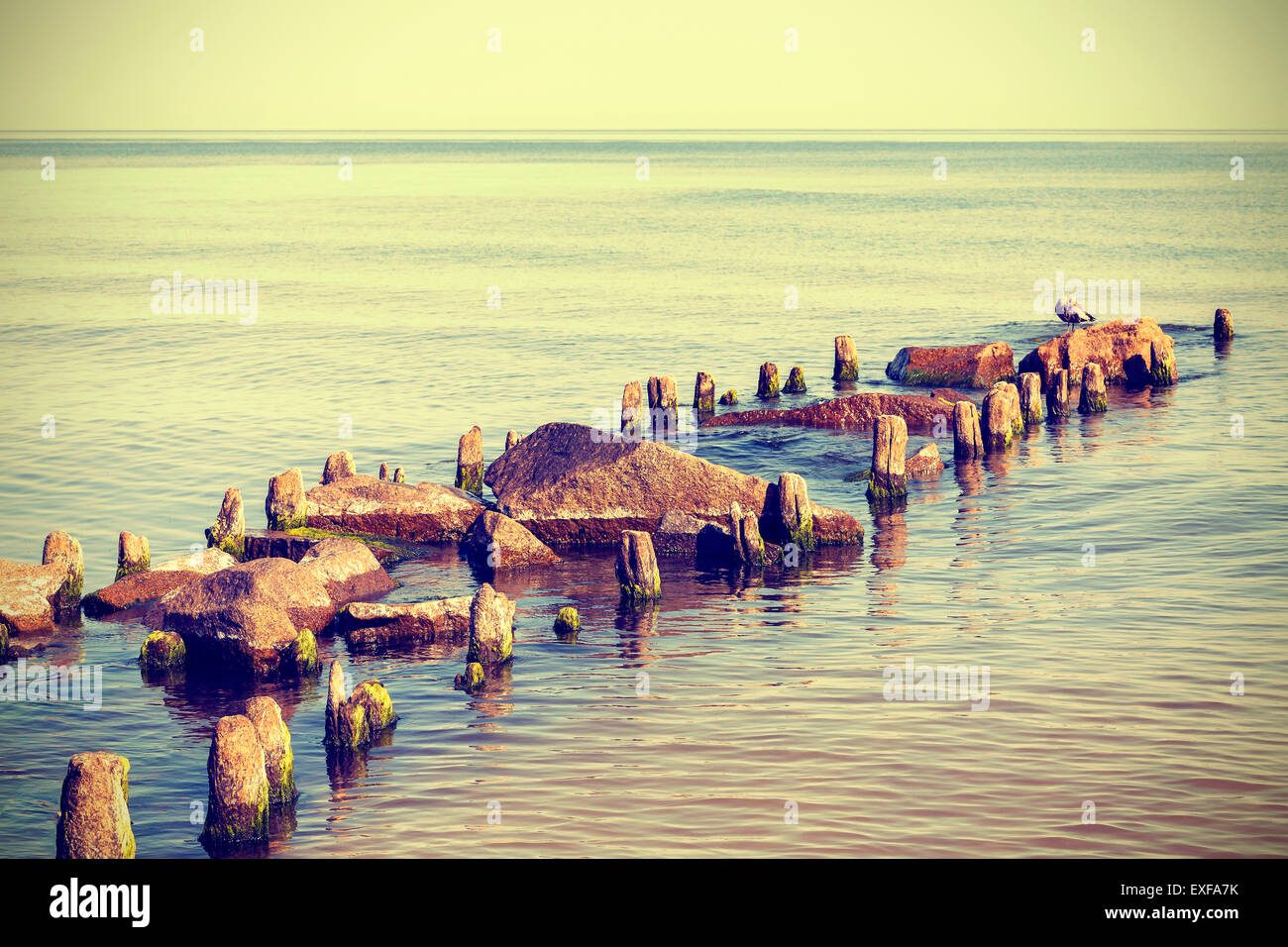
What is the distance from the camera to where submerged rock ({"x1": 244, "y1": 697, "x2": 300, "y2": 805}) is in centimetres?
1326

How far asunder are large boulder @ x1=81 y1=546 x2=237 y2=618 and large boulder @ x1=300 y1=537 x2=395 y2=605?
1.47 m

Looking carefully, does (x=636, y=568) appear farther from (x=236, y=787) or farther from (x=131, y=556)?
(x=236, y=787)

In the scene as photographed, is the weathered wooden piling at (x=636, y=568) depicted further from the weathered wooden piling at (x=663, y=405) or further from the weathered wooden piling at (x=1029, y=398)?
the weathered wooden piling at (x=1029, y=398)

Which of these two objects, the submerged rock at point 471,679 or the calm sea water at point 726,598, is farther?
the submerged rock at point 471,679

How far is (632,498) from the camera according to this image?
24000mm

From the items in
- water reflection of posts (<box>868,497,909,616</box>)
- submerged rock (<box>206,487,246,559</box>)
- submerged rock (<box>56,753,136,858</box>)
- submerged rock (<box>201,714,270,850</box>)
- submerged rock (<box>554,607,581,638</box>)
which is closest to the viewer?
submerged rock (<box>56,753,136,858</box>)

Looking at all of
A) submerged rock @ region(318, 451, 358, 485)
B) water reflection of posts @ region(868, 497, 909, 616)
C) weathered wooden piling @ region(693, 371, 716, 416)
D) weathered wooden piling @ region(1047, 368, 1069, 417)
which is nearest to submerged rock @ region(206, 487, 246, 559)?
submerged rock @ region(318, 451, 358, 485)

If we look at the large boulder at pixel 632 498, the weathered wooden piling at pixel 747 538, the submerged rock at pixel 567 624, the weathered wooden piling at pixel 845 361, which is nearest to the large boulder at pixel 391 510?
the large boulder at pixel 632 498

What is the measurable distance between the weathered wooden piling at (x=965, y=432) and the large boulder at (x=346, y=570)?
14298 millimetres

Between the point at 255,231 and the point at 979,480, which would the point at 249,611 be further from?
the point at 255,231

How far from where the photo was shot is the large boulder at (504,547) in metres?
22.8

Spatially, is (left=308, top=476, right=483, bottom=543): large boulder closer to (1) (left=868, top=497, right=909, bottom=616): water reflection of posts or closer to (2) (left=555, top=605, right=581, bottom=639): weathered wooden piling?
(2) (left=555, top=605, right=581, bottom=639): weathered wooden piling

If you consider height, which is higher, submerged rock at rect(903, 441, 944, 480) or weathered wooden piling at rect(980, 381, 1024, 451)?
weathered wooden piling at rect(980, 381, 1024, 451)
